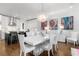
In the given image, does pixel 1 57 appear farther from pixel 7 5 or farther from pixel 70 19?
pixel 70 19

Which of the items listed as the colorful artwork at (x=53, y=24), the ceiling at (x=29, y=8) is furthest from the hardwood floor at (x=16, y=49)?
the ceiling at (x=29, y=8)

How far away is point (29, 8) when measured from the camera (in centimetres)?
202

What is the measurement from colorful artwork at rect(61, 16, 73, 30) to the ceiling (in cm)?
28

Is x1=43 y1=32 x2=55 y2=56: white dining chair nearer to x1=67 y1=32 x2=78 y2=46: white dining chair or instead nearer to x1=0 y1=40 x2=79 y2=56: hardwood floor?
x1=0 y1=40 x2=79 y2=56: hardwood floor

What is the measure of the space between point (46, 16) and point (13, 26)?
799 mm

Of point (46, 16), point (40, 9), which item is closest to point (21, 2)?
point (40, 9)

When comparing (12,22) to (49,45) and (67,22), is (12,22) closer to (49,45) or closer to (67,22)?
(49,45)

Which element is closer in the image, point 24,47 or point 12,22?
point 12,22

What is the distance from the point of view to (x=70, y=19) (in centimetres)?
212

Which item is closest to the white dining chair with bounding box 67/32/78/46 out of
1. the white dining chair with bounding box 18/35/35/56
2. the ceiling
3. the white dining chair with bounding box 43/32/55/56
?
the white dining chair with bounding box 43/32/55/56

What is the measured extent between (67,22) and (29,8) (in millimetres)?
1001

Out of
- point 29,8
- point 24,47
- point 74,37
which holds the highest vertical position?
point 29,8

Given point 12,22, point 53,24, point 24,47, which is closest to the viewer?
point 12,22

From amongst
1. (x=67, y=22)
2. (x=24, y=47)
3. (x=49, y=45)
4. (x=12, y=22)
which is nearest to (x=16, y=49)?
(x=24, y=47)
